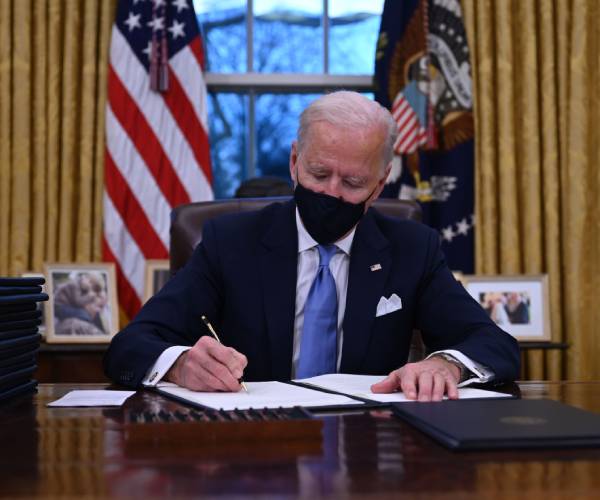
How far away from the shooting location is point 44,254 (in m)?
3.93

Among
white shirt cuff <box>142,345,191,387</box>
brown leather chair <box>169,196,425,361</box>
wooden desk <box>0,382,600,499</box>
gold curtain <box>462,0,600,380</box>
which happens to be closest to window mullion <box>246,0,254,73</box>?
gold curtain <box>462,0,600,380</box>

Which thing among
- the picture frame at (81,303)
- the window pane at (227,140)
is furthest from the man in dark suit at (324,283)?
the window pane at (227,140)

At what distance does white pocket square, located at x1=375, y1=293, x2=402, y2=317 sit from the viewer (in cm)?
216

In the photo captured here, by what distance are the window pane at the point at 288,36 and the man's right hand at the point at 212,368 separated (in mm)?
3023

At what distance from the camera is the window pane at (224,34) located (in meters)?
4.36

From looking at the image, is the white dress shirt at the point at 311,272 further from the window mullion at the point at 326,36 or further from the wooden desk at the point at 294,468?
the window mullion at the point at 326,36

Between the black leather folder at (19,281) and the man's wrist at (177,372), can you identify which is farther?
the man's wrist at (177,372)

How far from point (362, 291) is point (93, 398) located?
85 cm

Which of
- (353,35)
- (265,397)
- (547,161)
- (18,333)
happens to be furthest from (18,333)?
(353,35)

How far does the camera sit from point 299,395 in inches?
56.9

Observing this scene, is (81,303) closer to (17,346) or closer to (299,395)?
(17,346)

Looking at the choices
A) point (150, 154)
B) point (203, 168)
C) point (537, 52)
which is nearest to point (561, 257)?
point (537, 52)

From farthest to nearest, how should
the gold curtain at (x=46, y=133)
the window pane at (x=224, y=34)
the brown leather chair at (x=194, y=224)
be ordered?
the window pane at (x=224, y=34) < the gold curtain at (x=46, y=133) < the brown leather chair at (x=194, y=224)

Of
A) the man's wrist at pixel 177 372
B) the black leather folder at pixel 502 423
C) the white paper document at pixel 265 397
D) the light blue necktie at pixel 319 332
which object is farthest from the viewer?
the light blue necktie at pixel 319 332
